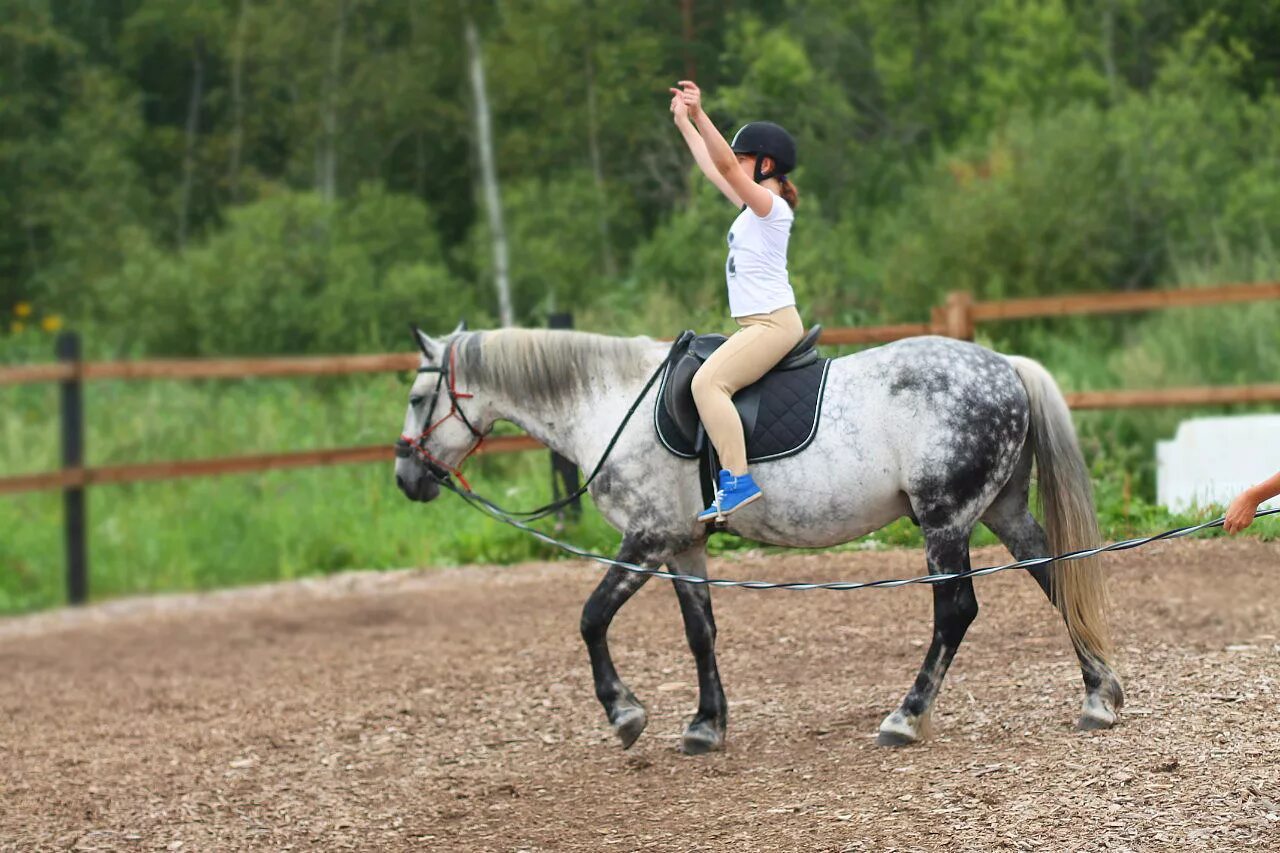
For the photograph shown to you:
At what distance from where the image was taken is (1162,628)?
247 inches

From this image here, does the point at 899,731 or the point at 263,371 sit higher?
the point at 263,371

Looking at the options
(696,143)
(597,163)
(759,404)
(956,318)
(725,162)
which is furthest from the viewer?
(597,163)

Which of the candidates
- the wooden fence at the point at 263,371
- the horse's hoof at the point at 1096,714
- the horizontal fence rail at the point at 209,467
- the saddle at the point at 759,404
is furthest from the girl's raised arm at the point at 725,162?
the horizontal fence rail at the point at 209,467

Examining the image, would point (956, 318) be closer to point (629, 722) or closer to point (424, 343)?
point (424, 343)

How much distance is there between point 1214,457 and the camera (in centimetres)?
870

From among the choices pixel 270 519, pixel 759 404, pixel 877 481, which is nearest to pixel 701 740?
pixel 877 481

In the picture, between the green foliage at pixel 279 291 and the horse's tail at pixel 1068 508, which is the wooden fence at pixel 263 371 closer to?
Answer: the horse's tail at pixel 1068 508

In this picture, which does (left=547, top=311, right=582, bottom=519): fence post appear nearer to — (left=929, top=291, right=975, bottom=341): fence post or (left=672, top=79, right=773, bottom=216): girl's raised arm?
(left=929, top=291, right=975, bottom=341): fence post

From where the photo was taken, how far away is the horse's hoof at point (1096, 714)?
493cm

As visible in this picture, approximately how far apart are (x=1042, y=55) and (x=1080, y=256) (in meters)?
5.16

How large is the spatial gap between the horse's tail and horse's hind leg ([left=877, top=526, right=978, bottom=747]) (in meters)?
0.35

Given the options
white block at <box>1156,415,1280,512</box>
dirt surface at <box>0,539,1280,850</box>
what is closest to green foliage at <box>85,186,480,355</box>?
white block at <box>1156,415,1280,512</box>

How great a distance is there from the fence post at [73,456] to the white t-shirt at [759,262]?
235 inches

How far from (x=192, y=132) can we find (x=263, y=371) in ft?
58.2
